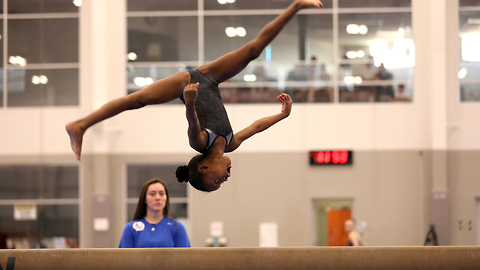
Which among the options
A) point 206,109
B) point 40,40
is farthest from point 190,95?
point 40,40

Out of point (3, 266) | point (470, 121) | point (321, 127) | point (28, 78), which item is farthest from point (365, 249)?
point (28, 78)

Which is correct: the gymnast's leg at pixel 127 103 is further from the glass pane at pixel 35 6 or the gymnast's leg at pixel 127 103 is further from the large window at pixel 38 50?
the glass pane at pixel 35 6

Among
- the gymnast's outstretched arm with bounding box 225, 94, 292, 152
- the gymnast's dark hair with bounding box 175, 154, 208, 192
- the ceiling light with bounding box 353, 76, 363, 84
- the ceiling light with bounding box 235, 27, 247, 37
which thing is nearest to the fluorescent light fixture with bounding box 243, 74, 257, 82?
the ceiling light with bounding box 235, 27, 247, 37

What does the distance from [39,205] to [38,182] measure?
0.47 m

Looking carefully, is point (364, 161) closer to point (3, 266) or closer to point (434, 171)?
point (434, 171)

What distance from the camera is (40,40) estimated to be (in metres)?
10.6

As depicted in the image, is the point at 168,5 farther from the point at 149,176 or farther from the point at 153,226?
the point at 153,226

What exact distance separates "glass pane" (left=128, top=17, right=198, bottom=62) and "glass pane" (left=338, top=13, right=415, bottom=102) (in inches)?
122

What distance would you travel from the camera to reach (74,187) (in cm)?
1037

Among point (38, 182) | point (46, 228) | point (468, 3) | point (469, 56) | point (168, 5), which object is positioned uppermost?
point (168, 5)

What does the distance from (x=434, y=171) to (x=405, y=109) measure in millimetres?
1344

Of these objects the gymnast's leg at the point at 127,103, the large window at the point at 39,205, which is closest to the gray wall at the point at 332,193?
the large window at the point at 39,205

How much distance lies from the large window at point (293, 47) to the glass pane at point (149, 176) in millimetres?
1704

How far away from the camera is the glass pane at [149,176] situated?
10.3 metres
